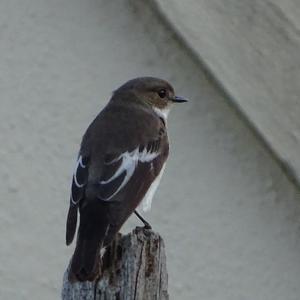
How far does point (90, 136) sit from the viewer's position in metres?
6.32

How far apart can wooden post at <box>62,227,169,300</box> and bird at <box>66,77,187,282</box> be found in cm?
5

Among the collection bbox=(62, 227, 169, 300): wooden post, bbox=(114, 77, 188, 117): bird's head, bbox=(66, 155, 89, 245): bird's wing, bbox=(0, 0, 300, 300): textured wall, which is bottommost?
bbox=(0, 0, 300, 300): textured wall

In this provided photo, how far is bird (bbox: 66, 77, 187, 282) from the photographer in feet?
17.9

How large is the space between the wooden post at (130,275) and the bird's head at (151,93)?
195 centimetres

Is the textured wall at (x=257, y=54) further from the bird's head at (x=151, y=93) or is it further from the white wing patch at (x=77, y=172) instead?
the white wing patch at (x=77, y=172)

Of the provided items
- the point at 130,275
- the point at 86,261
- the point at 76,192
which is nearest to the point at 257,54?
the point at 76,192

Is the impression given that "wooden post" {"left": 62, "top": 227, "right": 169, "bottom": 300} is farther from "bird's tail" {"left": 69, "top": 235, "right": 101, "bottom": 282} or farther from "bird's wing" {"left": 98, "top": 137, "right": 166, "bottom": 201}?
"bird's wing" {"left": 98, "top": 137, "right": 166, "bottom": 201}

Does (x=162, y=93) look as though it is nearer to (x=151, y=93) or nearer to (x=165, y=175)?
(x=151, y=93)

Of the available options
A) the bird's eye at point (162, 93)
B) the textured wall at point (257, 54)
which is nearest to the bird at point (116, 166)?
the bird's eye at point (162, 93)

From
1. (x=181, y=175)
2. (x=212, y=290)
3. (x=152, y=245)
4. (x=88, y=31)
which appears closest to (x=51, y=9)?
(x=88, y=31)

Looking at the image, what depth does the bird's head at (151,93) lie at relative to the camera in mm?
7098

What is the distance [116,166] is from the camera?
6020 mm

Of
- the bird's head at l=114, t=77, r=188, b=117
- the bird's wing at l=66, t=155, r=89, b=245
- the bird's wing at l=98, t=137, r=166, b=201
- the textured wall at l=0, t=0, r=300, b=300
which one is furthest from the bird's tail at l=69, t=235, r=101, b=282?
the textured wall at l=0, t=0, r=300, b=300

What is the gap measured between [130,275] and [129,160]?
4.15 ft
